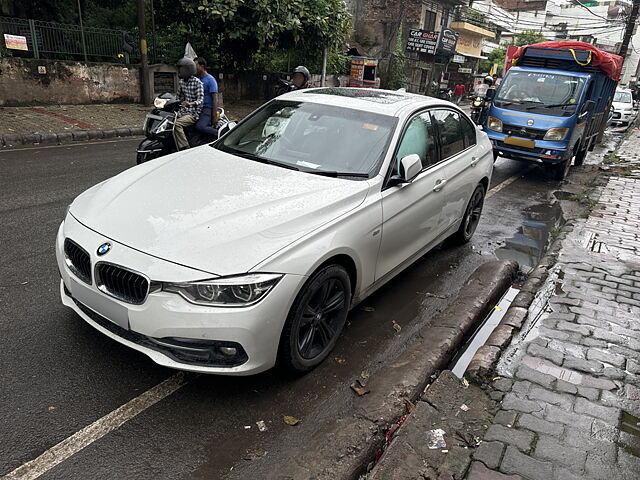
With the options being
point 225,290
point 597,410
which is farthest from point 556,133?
point 225,290

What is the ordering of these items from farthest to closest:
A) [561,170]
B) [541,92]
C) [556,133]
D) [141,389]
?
[541,92] < [561,170] < [556,133] < [141,389]

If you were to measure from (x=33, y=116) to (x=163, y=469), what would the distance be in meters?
11.5

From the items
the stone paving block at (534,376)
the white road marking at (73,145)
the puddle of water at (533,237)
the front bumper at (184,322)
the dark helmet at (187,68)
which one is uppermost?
the dark helmet at (187,68)

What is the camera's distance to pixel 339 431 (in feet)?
9.12

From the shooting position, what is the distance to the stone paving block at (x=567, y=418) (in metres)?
2.95

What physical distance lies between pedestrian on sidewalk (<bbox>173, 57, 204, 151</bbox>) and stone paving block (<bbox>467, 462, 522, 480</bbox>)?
233 inches

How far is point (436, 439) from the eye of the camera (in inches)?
109

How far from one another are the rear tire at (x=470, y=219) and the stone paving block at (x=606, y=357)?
2.20 meters

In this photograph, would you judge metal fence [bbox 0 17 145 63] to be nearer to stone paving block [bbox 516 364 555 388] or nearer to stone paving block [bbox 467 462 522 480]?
stone paving block [bbox 516 364 555 388]

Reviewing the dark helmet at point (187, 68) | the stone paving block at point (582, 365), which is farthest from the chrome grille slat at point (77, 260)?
the dark helmet at point (187, 68)

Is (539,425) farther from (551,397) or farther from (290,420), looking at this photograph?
(290,420)

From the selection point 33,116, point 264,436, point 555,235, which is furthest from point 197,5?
point 264,436

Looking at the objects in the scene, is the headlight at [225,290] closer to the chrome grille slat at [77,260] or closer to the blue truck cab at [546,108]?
the chrome grille slat at [77,260]

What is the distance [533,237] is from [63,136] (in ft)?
30.4
